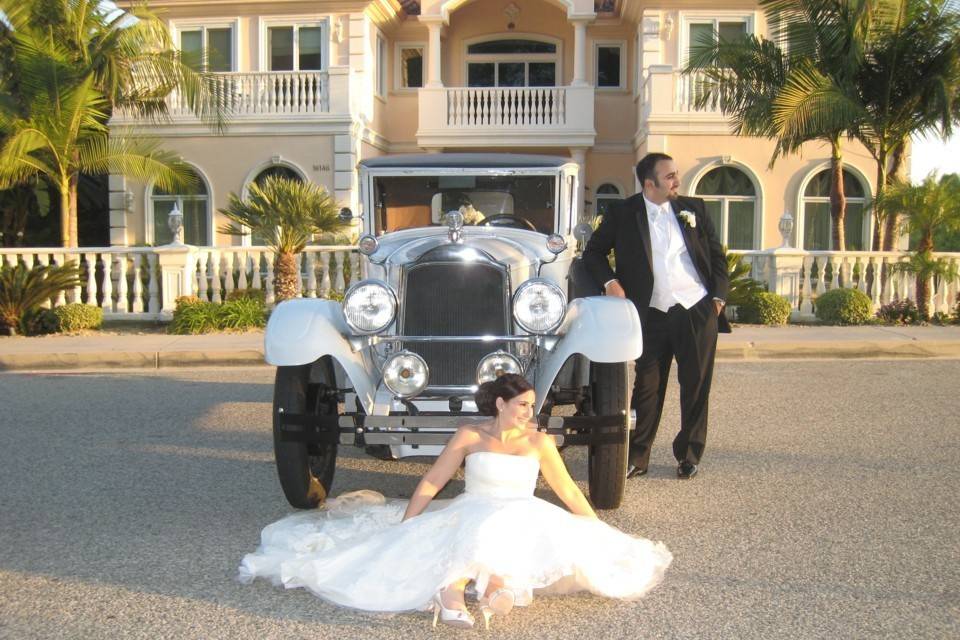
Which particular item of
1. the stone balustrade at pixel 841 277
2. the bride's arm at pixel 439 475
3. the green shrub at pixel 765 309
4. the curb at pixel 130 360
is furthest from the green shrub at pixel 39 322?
the bride's arm at pixel 439 475

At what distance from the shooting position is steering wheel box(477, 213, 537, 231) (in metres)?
6.75

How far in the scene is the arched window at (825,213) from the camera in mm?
21094

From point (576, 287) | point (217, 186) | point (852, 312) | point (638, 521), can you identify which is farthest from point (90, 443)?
point (217, 186)

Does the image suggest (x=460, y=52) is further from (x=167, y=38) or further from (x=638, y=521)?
A: (x=638, y=521)

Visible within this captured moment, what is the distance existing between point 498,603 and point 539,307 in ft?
6.55

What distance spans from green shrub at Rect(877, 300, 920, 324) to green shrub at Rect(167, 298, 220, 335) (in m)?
9.65

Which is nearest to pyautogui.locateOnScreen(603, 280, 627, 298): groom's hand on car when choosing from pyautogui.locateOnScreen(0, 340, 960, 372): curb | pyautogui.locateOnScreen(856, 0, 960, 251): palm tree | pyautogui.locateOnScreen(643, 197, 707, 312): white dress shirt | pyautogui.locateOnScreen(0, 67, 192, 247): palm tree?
pyautogui.locateOnScreen(643, 197, 707, 312): white dress shirt

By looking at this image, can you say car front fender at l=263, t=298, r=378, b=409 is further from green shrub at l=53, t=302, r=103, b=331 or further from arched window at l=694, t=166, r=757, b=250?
arched window at l=694, t=166, r=757, b=250

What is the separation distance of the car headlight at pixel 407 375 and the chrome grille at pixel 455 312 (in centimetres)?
31

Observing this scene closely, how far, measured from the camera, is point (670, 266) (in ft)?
19.1

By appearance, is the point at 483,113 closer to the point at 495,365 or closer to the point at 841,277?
the point at 841,277

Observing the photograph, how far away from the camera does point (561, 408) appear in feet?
27.4

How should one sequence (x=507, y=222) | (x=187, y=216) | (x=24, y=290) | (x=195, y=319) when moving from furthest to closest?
(x=187, y=216), (x=24, y=290), (x=195, y=319), (x=507, y=222)

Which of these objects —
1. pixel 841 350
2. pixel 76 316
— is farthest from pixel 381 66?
pixel 841 350
